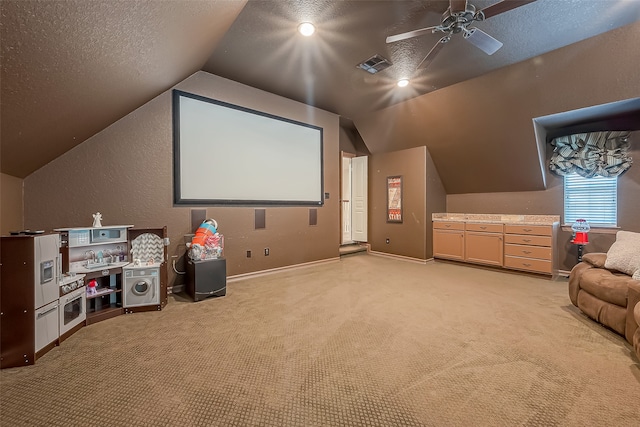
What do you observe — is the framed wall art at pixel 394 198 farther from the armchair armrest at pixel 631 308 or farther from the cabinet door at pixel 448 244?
the armchair armrest at pixel 631 308

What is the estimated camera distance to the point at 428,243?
17.9 feet

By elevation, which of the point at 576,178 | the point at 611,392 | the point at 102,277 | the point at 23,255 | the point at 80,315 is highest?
the point at 576,178

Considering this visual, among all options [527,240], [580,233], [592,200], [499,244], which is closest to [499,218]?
[499,244]

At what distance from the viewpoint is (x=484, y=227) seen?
4.88 meters

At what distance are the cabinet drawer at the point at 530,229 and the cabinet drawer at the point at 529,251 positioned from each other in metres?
0.23

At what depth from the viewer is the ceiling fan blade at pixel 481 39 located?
2.40m

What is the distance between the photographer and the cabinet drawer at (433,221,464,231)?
518 centimetres

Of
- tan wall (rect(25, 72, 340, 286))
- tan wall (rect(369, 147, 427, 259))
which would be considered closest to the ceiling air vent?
tan wall (rect(25, 72, 340, 286))

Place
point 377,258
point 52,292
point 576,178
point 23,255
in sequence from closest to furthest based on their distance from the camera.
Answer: point 23,255
point 52,292
point 576,178
point 377,258

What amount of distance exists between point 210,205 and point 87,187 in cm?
135

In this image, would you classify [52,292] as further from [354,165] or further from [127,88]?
[354,165]

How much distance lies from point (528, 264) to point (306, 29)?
4.84m

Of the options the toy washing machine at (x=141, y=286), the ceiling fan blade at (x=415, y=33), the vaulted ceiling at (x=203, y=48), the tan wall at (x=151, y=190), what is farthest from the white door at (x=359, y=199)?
the toy washing machine at (x=141, y=286)

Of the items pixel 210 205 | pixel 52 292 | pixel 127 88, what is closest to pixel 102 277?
pixel 52 292
